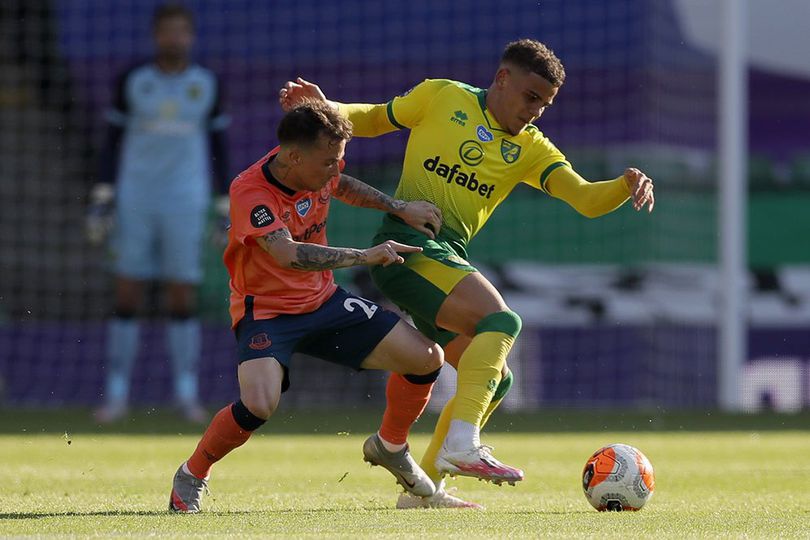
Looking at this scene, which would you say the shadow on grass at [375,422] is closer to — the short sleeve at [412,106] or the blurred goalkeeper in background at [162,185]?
the blurred goalkeeper in background at [162,185]

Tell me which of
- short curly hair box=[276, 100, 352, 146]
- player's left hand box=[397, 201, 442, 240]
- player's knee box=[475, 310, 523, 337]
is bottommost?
player's knee box=[475, 310, 523, 337]

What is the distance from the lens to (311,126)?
5.51 metres

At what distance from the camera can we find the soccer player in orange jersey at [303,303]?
5.49 metres

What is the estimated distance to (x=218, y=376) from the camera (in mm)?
12945

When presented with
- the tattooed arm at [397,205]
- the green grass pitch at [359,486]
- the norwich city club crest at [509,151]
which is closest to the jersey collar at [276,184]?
the tattooed arm at [397,205]

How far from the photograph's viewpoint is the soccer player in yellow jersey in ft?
18.9

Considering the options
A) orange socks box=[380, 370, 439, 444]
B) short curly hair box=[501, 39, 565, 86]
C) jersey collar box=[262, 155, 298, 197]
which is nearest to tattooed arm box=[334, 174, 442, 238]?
jersey collar box=[262, 155, 298, 197]

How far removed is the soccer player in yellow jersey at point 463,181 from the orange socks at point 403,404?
0.15 meters

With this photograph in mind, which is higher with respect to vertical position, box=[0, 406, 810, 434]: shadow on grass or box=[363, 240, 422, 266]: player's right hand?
box=[363, 240, 422, 266]: player's right hand

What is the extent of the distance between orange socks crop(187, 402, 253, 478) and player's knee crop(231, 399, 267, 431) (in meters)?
0.01

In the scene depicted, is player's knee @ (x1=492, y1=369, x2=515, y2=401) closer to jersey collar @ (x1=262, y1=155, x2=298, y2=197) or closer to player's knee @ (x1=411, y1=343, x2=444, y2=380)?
player's knee @ (x1=411, y1=343, x2=444, y2=380)

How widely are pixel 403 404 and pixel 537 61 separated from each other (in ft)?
4.75

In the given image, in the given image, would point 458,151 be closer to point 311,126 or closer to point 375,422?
point 311,126

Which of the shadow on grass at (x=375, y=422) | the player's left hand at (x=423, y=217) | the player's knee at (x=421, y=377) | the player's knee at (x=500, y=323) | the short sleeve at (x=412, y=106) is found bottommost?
the shadow on grass at (x=375, y=422)
